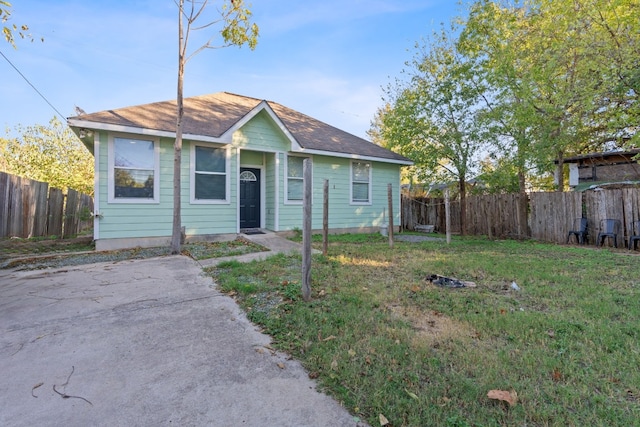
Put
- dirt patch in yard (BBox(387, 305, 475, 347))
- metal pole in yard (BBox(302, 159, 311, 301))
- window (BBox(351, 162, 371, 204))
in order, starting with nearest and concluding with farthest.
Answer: dirt patch in yard (BBox(387, 305, 475, 347))
metal pole in yard (BBox(302, 159, 311, 301))
window (BBox(351, 162, 371, 204))

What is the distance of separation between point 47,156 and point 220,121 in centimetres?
1422

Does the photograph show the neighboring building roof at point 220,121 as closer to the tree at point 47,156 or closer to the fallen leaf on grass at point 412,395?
the fallen leaf on grass at point 412,395

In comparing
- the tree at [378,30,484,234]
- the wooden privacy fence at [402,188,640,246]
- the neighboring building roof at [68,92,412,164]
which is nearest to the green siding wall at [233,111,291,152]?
the neighboring building roof at [68,92,412,164]

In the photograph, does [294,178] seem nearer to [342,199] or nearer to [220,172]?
[342,199]

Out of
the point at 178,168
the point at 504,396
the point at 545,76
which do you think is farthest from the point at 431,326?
the point at 545,76

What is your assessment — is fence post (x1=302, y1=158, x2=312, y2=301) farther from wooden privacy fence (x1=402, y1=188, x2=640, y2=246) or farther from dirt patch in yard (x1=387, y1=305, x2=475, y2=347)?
wooden privacy fence (x1=402, y1=188, x2=640, y2=246)

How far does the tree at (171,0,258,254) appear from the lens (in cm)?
724

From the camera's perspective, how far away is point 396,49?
15141 mm

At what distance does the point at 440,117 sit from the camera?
13625 mm

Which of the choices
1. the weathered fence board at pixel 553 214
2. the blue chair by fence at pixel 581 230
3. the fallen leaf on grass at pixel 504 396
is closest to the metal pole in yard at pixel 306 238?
the fallen leaf on grass at pixel 504 396

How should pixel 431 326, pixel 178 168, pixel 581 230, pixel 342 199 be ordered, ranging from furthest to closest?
pixel 342 199
pixel 581 230
pixel 178 168
pixel 431 326

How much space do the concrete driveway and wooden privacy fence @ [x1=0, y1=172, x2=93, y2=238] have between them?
408 cm

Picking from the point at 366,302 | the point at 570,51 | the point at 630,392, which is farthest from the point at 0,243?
the point at 570,51

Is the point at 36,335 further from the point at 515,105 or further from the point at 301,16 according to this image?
the point at 515,105
